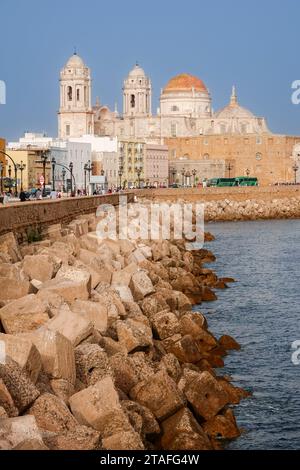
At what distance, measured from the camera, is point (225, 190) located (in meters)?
60.6

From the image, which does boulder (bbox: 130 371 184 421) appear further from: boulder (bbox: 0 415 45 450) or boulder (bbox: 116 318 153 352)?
boulder (bbox: 0 415 45 450)

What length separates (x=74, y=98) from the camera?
81.8 meters

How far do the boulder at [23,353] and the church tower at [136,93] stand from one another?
8044 centimetres

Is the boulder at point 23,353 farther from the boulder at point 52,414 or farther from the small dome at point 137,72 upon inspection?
the small dome at point 137,72

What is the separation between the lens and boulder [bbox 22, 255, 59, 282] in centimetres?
1207

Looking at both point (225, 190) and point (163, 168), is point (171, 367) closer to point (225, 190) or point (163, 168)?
point (225, 190)

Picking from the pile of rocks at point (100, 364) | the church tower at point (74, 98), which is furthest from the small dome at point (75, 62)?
the pile of rocks at point (100, 364)

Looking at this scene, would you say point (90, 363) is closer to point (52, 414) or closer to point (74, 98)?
point (52, 414)

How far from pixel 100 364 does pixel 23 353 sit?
1250 mm

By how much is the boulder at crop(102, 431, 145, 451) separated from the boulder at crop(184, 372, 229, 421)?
1.99 metres

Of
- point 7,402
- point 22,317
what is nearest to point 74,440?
point 7,402

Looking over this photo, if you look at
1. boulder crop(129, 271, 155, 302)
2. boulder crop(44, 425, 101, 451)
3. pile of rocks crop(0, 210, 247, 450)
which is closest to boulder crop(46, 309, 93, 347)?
pile of rocks crop(0, 210, 247, 450)

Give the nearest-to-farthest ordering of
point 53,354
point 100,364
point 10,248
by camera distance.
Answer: point 53,354, point 100,364, point 10,248
